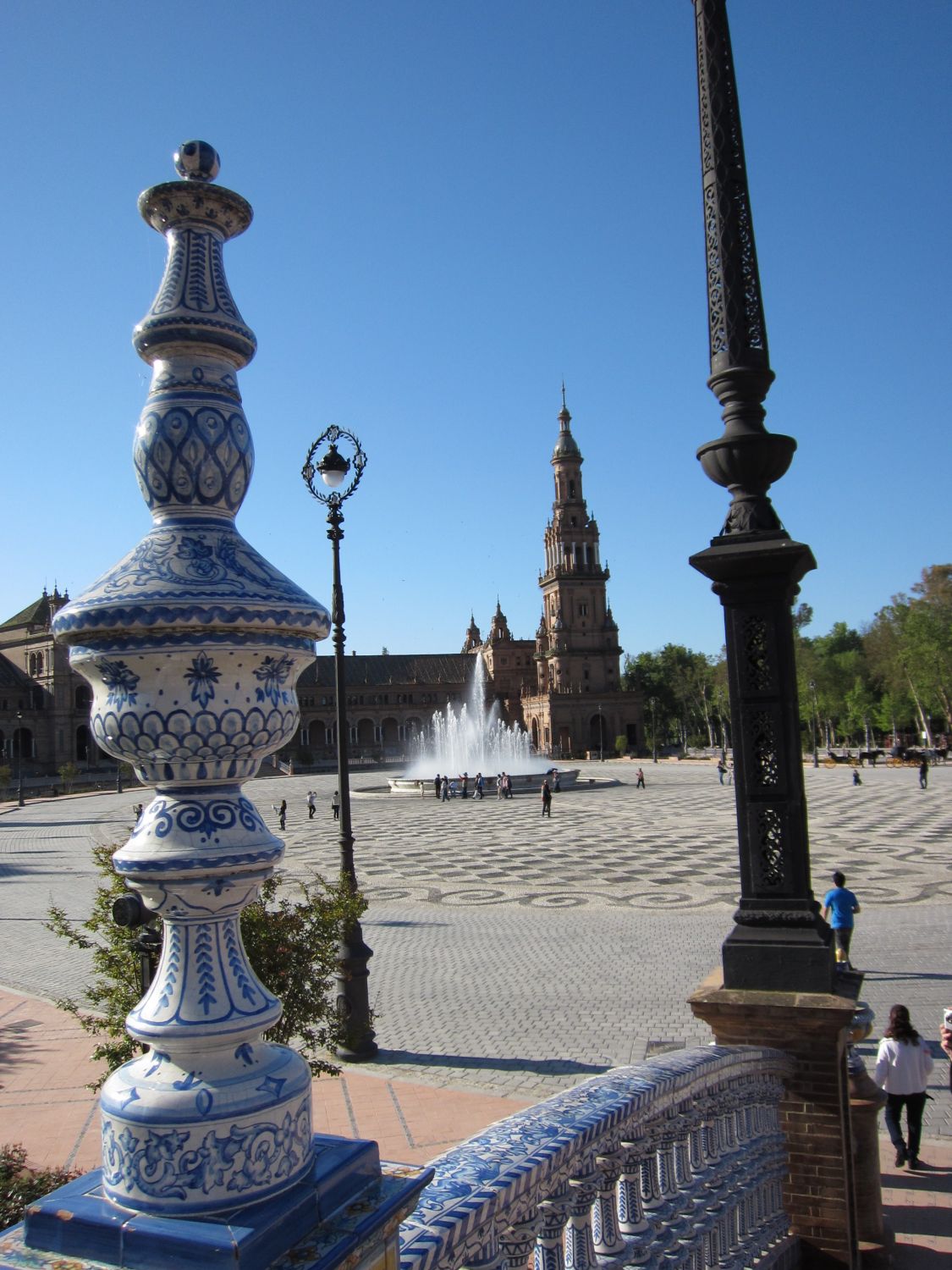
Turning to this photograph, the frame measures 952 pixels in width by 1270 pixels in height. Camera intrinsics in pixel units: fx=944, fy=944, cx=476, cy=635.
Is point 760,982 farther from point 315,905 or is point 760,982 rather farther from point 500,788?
point 500,788

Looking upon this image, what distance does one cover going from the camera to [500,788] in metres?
49.3

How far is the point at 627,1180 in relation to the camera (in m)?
3.16

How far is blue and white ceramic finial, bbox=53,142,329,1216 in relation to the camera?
5.98 ft

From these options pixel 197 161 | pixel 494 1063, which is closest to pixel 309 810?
pixel 494 1063

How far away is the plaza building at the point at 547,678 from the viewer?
9944cm

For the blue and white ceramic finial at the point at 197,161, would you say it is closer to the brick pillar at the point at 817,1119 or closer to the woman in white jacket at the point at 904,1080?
the brick pillar at the point at 817,1119

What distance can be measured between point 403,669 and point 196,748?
120 meters

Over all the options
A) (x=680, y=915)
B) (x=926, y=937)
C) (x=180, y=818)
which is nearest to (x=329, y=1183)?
(x=180, y=818)

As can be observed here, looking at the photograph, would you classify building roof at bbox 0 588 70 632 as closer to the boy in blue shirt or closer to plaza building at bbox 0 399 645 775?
plaza building at bbox 0 399 645 775

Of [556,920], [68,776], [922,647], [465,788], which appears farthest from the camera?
[922,647]

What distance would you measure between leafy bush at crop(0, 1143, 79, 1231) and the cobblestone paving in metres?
4.76

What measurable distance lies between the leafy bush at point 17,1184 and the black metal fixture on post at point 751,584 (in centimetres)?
376

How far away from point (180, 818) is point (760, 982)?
13.4 ft

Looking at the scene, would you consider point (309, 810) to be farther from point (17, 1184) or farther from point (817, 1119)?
point (817, 1119)
